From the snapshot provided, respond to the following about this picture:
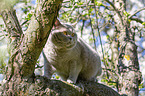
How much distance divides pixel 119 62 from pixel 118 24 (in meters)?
0.79

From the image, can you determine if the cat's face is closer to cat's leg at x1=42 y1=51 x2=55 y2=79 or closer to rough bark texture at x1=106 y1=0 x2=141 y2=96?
cat's leg at x1=42 y1=51 x2=55 y2=79

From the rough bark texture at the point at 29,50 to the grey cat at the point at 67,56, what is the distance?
67cm

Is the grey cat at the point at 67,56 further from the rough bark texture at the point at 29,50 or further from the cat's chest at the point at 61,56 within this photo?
the rough bark texture at the point at 29,50

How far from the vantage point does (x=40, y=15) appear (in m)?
1.54

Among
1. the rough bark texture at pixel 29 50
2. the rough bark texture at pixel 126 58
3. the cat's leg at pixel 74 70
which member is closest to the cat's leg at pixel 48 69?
the cat's leg at pixel 74 70

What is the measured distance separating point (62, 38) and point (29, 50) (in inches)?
29.4

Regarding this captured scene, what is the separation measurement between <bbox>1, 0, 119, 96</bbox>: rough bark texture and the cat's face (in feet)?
2.16

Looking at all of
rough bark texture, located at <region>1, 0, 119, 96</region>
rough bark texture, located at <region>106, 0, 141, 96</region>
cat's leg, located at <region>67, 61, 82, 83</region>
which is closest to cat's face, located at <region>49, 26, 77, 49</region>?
cat's leg, located at <region>67, 61, 82, 83</region>

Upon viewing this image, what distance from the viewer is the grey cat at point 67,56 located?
2.28m

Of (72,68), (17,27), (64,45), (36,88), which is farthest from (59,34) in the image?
(36,88)

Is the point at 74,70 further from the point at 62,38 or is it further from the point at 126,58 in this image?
the point at 126,58

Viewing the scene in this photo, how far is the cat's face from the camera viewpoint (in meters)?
2.26

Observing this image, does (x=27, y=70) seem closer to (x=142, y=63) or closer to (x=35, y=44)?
(x=35, y=44)

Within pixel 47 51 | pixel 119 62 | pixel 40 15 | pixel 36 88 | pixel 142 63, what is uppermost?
pixel 40 15
